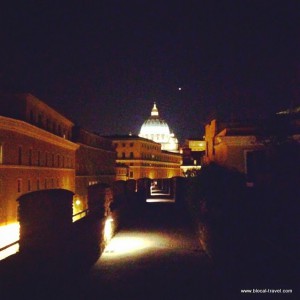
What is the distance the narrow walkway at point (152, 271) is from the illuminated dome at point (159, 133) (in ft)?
511

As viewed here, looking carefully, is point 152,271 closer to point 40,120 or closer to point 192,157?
point 40,120

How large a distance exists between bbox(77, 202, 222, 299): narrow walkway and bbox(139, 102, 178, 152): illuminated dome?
511ft

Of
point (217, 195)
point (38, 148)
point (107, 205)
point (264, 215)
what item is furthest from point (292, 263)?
point (38, 148)

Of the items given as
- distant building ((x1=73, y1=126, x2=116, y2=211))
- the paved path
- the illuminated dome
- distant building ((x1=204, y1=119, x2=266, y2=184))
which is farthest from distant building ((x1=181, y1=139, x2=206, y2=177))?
the illuminated dome

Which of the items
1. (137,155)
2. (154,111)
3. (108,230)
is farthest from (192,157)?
(154,111)

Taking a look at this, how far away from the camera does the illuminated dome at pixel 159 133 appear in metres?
178

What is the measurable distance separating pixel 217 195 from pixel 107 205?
6.39 metres

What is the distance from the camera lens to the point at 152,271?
1352 cm

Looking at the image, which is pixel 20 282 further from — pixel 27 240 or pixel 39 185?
pixel 39 185

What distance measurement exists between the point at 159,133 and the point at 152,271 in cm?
16666

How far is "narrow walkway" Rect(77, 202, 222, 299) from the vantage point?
11047 mm

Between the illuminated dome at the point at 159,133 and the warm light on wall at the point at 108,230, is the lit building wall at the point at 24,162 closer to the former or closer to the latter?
the warm light on wall at the point at 108,230

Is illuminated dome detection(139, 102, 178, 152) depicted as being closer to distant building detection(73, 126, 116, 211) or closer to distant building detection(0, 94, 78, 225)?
distant building detection(73, 126, 116, 211)

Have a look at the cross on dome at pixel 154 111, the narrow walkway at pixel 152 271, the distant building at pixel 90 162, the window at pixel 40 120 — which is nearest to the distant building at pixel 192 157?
the narrow walkway at pixel 152 271
